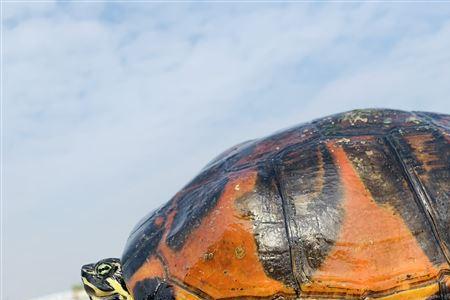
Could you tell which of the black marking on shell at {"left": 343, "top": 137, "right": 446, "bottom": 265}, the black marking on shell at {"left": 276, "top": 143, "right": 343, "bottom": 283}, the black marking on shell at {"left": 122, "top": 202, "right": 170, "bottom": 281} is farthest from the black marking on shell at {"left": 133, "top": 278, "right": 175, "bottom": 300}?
the black marking on shell at {"left": 343, "top": 137, "right": 446, "bottom": 265}

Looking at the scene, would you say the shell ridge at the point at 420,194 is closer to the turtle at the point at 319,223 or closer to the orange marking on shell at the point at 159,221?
the turtle at the point at 319,223

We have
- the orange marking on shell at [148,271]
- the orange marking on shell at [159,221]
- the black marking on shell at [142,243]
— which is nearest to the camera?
the orange marking on shell at [148,271]

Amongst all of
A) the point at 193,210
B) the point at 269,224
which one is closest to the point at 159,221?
the point at 193,210

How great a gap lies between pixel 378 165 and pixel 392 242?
2.91ft

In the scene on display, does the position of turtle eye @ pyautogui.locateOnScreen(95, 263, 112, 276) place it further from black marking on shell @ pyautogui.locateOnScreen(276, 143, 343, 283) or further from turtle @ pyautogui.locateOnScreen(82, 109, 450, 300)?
black marking on shell @ pyautogui.locateOnScreen(276, 143, 343, 283)

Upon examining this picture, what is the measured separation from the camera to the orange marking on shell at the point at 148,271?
19.9ft

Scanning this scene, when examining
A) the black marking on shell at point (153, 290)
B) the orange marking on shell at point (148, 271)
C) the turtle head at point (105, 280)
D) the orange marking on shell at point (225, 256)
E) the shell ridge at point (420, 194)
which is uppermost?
the shell ridge at point (420, 194)

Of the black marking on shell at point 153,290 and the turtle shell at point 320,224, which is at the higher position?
the turtle shell at point 320,224

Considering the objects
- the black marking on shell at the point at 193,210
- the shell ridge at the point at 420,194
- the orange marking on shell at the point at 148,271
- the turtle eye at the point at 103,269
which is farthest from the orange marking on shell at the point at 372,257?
the turtle eye at the point at 103,269

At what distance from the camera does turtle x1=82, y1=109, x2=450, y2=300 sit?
17.5ft

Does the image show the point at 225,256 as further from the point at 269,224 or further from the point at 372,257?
the point at 372,257

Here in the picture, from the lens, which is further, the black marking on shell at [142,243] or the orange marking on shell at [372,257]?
the black marking on shell at [142,243]

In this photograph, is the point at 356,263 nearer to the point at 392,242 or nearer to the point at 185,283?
the point at 392,242

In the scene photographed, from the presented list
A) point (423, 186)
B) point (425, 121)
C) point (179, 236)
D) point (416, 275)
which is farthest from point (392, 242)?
point (179, 236)
